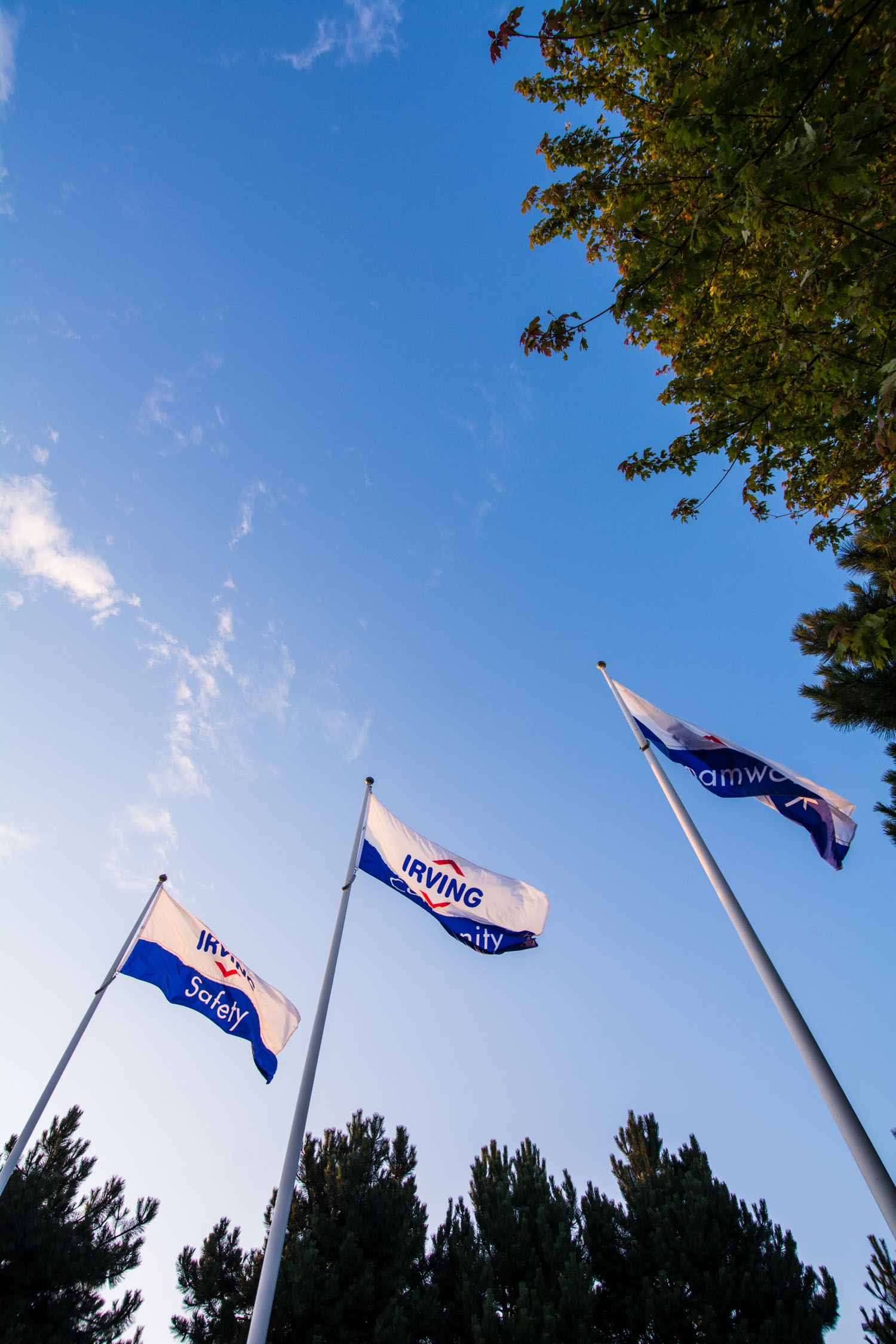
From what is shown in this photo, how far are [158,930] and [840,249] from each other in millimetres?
12538

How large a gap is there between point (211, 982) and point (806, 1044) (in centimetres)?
865

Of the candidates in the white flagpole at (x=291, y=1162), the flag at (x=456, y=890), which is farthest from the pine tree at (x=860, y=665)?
the white flagpole at (x=291, y=1162)

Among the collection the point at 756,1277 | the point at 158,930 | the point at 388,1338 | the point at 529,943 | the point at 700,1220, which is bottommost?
the point at 388,1338

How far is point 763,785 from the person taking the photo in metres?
7.43

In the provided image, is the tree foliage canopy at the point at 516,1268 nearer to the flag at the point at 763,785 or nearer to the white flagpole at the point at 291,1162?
the white flagpole at the point at 291,1162

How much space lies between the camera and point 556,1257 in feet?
37.9

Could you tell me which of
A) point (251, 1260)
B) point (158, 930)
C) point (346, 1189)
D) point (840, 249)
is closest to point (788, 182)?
point (840, 249)

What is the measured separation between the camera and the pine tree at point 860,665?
6562mm

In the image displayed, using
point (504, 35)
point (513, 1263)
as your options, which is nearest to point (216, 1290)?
point (513, 1263)

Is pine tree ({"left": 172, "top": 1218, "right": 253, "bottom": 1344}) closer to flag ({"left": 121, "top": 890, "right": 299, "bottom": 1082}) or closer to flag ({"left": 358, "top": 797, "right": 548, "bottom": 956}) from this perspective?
flag ({"left": 121, "top": 890, "right": 299, "bottom": 1082})

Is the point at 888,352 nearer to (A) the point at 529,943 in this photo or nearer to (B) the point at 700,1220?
(A) the point at 529,943

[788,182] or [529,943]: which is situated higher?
[529,943]

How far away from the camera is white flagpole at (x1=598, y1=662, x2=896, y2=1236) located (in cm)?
438

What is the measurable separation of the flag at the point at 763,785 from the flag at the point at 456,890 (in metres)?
3.10
